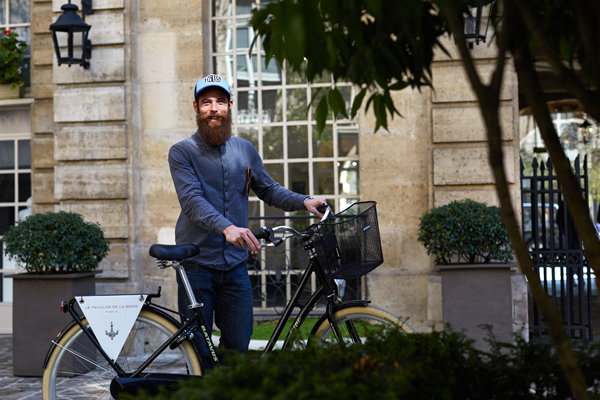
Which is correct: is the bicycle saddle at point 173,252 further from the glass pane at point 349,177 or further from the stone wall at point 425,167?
the glass pane at point 349,177

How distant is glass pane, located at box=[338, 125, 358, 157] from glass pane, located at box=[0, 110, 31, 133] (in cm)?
400

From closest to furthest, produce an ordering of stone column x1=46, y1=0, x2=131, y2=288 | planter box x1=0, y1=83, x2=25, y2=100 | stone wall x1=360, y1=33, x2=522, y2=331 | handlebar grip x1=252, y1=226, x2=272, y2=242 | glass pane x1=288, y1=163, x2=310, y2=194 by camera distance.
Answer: handlebar grip x1=252, y1=226, x2=272, y2=242
stone wall x1=360, y1=33, x2=522, y2=331
stone column x1=46, y1=0, x2=131, y2=288
glass pane x1=288, y1=163, x2=310, y2=194
planter box x1=0, y1=83, x2=25, y2=100

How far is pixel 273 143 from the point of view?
7406 millimetres

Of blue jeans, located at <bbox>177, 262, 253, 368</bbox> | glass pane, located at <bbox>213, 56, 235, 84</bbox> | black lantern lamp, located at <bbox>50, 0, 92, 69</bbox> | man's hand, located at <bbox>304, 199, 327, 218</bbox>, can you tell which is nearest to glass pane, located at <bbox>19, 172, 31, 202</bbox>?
black lantern lamp, located at <bbox>50, 0, 92, 69</bbox>

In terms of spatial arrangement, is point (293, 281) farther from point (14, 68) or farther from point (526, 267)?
point (526, 267)

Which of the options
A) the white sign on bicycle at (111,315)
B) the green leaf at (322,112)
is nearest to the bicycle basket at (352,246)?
the white sign on bicycle at (111,315)

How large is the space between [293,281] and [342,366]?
18.4ft

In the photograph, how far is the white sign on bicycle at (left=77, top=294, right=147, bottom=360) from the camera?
350 cm

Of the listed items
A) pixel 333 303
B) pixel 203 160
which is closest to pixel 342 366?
pixel 333 303

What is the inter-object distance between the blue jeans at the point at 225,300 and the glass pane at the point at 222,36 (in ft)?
14.5

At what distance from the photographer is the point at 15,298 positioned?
228 inches

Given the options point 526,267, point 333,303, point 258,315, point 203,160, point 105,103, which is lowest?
point 258,315

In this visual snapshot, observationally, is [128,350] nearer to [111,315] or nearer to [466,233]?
[111,315]

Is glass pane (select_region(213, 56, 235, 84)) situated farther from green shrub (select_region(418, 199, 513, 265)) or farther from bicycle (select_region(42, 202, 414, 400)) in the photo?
bicycle (select_region(42, 202, 414, 400))
